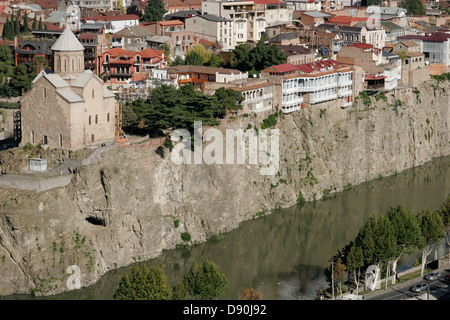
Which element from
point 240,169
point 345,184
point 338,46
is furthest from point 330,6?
point 240,169

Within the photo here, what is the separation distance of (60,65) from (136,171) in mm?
7824

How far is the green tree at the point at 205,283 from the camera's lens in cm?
5244

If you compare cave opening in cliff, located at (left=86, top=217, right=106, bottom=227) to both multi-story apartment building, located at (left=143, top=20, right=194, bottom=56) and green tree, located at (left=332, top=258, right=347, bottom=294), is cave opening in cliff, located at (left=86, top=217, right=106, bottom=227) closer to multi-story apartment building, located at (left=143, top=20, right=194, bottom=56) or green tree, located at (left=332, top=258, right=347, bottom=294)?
green tree, located at (left=332, top=258, right=347, bottom=294)

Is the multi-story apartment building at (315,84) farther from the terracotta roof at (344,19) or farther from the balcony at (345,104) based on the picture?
the terracotta roof at (344,19)

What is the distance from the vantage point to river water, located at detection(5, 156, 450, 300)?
190ft

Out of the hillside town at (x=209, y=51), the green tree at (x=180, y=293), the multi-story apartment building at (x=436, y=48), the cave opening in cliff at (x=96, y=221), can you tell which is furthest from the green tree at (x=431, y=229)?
the multi-story apartment building at (x=436, y=48)

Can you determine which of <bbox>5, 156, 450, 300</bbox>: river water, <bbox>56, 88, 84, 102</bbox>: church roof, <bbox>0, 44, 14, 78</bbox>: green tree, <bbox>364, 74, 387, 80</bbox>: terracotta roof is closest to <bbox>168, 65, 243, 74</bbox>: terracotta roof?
<bbox>364, 74, 387, 80</bbox>: terracotta roof

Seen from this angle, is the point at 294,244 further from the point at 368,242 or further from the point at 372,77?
the point at 372,77

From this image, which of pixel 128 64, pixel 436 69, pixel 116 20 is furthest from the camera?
pixel 116 20

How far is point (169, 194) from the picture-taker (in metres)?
64.3

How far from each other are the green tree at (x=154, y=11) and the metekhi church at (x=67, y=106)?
33.8 m

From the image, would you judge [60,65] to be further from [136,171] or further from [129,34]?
[129,34]

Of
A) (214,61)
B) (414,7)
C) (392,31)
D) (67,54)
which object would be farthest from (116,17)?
(414,7)

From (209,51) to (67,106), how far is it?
27.6 meters
